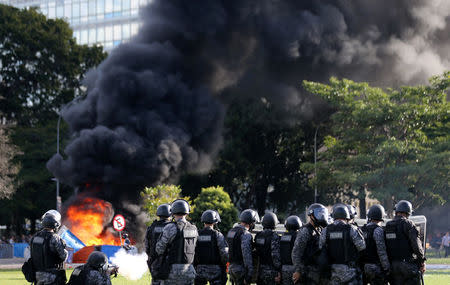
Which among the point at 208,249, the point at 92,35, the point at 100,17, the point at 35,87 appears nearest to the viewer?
the point at 208,249

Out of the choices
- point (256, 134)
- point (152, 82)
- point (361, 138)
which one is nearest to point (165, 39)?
point (152, 82)

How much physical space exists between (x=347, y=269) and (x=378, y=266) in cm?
148

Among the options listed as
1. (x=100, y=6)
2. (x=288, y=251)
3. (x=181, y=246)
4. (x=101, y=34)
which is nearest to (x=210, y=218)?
(x=181, y=246)

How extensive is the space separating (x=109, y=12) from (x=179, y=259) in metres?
56.0

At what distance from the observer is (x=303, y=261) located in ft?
32.8

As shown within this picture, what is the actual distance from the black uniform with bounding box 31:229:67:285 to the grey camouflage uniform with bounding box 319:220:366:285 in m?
3.76

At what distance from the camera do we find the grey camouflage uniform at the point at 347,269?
381 inches

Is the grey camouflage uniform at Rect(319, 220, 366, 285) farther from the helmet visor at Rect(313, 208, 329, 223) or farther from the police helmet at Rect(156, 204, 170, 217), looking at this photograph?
the police helmet at Rect(156, 204, 170, 217)

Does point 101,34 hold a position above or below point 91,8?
below

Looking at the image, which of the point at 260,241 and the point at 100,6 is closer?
the point at 260,241

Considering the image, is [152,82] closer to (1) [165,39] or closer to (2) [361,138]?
(1) [165,39]

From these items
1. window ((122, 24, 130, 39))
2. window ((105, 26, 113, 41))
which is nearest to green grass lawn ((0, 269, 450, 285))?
window ((122, 24, 130, 39))

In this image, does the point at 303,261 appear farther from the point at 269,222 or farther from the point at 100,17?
the point at 100,17

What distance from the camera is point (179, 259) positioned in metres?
10.3
